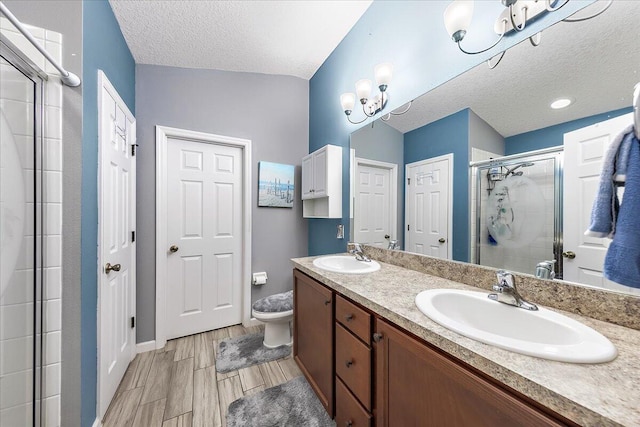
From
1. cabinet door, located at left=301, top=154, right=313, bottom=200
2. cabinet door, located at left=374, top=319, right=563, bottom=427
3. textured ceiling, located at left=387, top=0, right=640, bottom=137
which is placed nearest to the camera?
cabinet door, located at left=374, top=319, right=563, bottom=427

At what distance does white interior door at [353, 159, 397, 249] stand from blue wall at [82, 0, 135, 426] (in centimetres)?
167

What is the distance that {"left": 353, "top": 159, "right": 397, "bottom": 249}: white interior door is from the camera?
1.61 m

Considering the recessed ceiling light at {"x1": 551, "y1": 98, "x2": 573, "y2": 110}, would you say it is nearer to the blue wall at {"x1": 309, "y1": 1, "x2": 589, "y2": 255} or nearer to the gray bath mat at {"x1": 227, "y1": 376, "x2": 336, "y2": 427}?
the blue wall at {"x1": 309, "y1": 1, "x2": 589, "y2": 255}

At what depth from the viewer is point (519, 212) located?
38.2 inches

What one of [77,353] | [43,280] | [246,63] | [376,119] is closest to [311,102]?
[246,63]

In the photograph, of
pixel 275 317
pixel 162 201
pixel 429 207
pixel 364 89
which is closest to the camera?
pixel 429 207

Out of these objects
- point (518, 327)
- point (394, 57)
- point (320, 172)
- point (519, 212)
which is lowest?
point (518, 327)

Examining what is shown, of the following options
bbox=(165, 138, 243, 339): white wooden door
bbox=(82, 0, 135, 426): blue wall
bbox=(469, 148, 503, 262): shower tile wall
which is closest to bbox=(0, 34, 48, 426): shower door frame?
bbox=(82, 0, 135, 426): blue wall

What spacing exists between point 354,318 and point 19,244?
141 centimetres

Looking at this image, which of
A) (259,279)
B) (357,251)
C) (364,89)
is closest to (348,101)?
(364,89)

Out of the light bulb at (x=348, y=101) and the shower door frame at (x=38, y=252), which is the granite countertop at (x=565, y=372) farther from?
the light bulb at (x=348, y=101)

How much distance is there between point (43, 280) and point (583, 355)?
1857 millimetres

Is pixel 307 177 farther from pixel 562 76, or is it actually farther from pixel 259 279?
pixel 562 76

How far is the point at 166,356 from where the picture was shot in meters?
1.89
